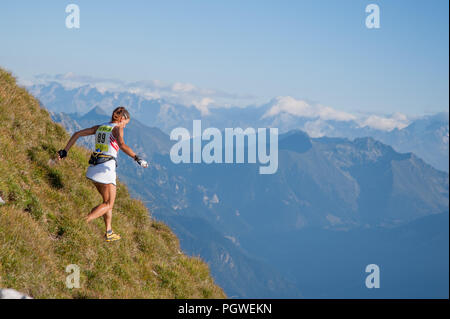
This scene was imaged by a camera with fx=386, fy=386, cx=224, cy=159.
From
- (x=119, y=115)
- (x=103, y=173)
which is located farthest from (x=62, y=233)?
(x=119, y=115)

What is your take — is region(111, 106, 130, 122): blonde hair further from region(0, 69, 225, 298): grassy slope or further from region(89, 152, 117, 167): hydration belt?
region(0, 69, 225, 298): grassy slope

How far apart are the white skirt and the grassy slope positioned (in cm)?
132

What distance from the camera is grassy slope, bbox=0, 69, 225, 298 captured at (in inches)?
300

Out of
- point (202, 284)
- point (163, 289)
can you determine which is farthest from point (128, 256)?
point (202, 284)

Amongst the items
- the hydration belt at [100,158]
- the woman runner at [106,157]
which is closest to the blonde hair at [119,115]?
the woman runner at [106,157]

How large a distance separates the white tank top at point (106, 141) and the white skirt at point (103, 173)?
27 centimetres

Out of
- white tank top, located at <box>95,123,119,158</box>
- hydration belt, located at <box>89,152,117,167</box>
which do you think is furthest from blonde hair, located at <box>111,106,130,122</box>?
hydration belt, located at <box>89,152,117,167</box>

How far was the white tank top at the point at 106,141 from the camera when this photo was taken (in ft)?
30.6

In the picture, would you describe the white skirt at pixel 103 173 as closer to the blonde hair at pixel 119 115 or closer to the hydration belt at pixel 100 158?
the hydration belt at pixel 100 158

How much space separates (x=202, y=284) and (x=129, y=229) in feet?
9.31

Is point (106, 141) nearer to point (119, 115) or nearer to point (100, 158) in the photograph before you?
point (100, 158)

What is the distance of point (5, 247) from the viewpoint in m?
7.24

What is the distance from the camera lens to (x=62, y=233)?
927 cm
